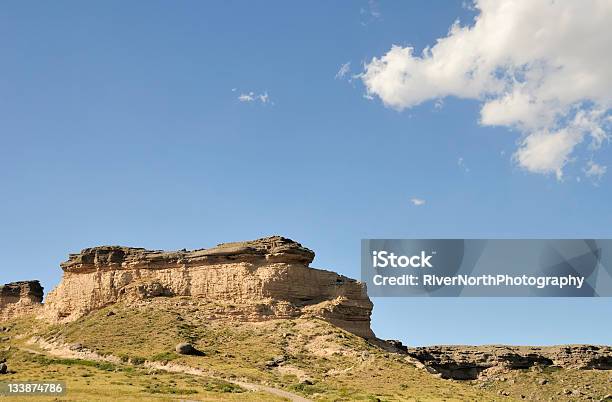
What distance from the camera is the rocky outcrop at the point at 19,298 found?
3578 inches

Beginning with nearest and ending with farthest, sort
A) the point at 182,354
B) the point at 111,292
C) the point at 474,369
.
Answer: the point at 182,354
the point at 111,292
the point at 474,369

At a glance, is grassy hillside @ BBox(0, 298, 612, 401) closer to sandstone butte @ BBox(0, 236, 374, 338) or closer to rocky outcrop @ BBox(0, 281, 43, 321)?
sandstone butte @ BBox(0, 236, 374, 338)

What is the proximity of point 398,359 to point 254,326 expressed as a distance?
13.5 meters

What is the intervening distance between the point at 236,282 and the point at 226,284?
1.13m

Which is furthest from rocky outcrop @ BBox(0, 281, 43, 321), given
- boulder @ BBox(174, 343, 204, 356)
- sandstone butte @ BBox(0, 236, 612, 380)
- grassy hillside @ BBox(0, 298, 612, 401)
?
boulder @ BBox(174, 343, 204, 356)

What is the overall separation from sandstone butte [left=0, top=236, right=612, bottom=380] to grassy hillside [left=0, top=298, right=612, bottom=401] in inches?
66.4

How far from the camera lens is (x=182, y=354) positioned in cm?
5809

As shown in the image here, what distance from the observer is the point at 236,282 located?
69.5 metres

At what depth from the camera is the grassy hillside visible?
46.9 metres

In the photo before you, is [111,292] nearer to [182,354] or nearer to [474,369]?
[182,354]

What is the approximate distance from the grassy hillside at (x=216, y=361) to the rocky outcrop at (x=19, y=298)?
14.5 m

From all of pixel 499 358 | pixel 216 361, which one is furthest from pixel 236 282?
pixel 499 358

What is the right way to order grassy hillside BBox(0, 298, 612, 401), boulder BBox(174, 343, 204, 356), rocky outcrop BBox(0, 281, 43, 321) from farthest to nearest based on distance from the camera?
1. rocky outcrop BBox(0, 281, 43, 321)
2. boulder BBox(174, 343, 204, 356)
3. grassy hillside BBox(0, 298, 612, 401)

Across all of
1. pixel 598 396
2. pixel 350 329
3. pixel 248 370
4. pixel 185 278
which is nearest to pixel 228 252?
pixel 185 278
